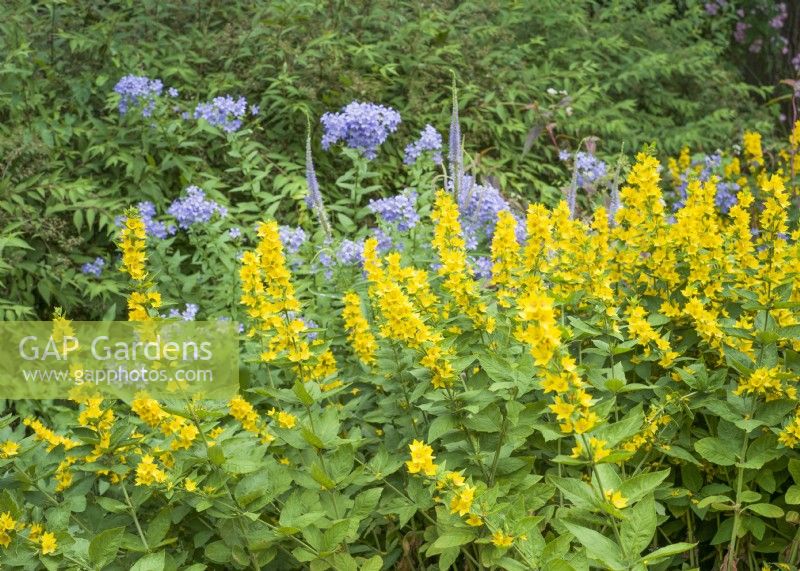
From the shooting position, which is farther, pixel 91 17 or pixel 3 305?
pixel 91 17

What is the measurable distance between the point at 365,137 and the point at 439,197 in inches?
61.6

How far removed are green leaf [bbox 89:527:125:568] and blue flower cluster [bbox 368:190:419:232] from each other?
73.1 inches

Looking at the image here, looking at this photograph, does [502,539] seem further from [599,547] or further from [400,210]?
[400,210]

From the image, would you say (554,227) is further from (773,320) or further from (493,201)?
(493,201)

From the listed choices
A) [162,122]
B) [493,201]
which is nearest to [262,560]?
[493,201]

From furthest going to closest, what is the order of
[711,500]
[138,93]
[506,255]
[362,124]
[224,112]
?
[138,93]
[224,112]
[362,124]
[506,255]
[711,500]

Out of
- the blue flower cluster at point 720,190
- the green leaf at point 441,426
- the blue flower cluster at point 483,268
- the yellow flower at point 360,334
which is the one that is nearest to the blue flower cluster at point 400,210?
the blue flower cluster at point 483,268

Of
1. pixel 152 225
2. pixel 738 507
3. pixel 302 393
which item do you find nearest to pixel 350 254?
pixel 152 225

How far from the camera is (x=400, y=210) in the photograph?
12.4 feet

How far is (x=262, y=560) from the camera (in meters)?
2.33

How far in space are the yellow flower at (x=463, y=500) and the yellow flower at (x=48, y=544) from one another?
36.3 inches

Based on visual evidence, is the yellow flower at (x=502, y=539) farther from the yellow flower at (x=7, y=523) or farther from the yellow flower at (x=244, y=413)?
the yellow flower at (x=7, y=523)

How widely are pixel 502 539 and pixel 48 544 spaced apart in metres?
1.04

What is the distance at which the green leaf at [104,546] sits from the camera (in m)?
2.19
